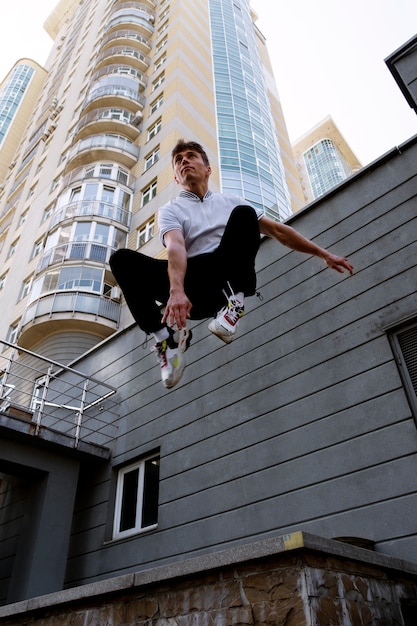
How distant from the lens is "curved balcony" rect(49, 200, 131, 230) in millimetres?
18766

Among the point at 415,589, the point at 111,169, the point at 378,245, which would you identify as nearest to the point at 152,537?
the point at 415,589

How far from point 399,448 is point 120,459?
5066 millimetres

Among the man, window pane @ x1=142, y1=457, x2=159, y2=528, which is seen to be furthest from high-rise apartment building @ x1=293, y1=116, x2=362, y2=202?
the man

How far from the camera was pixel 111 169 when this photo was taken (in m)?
21.0

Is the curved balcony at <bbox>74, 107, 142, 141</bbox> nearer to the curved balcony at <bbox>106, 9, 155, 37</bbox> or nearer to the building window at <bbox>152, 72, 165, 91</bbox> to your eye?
the building window at <bbox>152, 72, 165, 91</bbox>

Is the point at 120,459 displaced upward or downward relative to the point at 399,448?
upward

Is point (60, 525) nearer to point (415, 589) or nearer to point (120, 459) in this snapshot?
point (120, 459)

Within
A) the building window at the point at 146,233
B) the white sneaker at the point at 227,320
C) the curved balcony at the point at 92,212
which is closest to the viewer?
the white sneaker at the point at 227,320

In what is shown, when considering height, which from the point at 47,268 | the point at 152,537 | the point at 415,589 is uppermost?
the point at 47,268

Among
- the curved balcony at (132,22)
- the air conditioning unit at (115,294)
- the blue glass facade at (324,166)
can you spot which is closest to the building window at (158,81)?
the curved balcony at (132,22)

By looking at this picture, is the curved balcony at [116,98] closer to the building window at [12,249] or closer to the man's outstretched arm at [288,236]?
the building window at [12,249]

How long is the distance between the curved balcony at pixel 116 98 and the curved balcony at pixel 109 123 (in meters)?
0.36

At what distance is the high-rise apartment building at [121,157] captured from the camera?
54.1 feet

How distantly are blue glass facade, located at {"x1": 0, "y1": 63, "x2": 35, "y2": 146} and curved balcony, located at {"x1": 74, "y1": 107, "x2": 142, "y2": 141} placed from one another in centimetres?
3298
